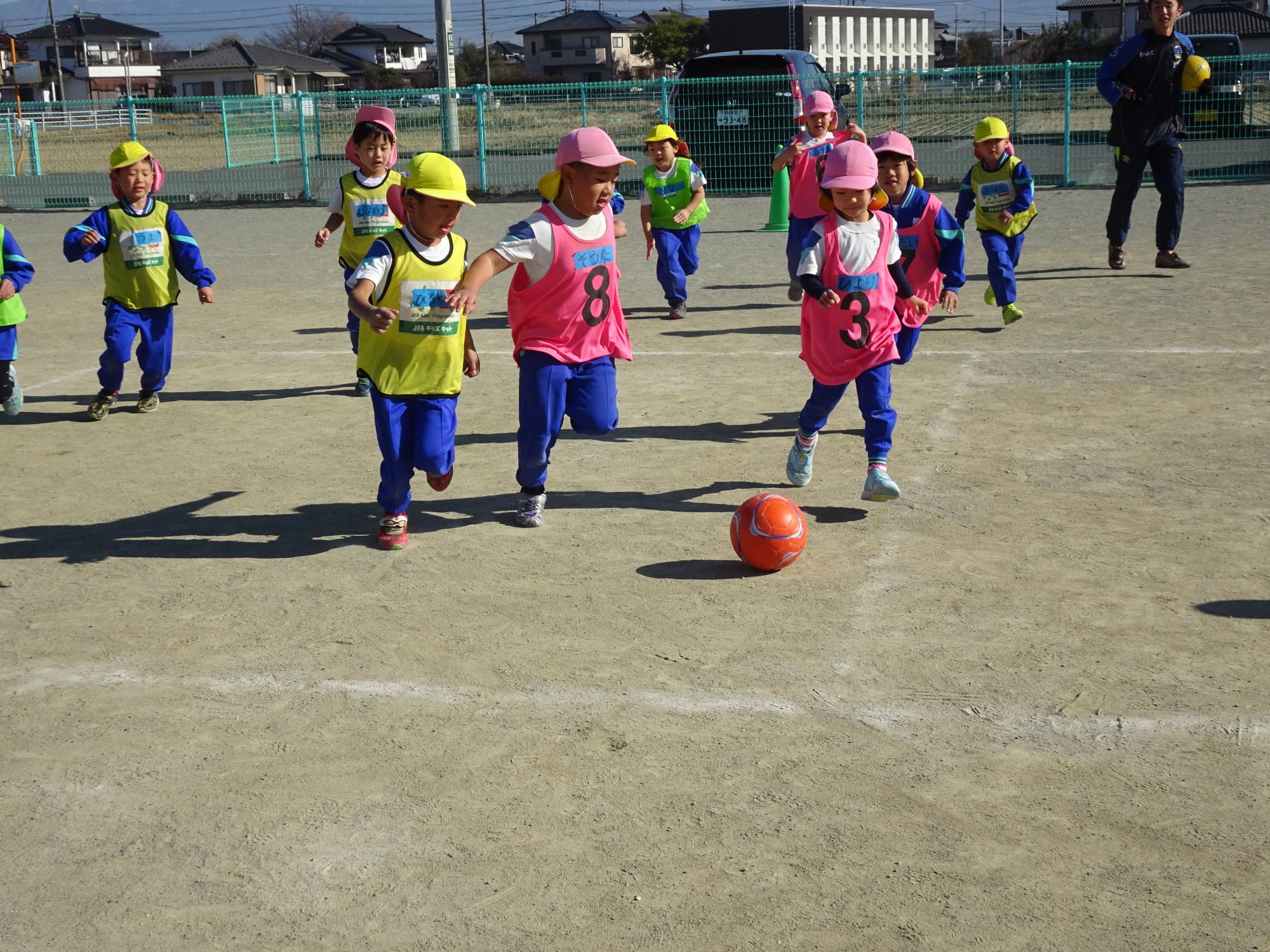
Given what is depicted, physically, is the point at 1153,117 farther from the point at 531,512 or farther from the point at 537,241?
the point at 531,512

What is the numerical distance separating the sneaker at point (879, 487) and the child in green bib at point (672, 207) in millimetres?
5932

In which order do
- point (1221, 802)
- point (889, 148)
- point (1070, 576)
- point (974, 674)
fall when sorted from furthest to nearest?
point (889, 148) < point (1070, 576) < point (974, 674) < point (1221, 802)

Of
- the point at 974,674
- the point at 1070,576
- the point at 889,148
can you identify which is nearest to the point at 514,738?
the point at 974,674

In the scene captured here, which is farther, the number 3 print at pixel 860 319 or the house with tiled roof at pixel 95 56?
the house with tiled roof at pixel 95 56

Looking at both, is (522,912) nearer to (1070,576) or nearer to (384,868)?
(384,868)

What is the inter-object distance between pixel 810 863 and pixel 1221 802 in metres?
1.22

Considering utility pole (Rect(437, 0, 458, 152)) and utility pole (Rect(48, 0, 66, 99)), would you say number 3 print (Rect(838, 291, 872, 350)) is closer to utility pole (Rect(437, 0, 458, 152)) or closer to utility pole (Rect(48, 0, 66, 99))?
utility pole (Rect(437, 0, 458, 152))

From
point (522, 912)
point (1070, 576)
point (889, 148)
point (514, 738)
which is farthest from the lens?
point (889, 148)

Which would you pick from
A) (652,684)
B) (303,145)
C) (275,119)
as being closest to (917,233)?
(652,684)

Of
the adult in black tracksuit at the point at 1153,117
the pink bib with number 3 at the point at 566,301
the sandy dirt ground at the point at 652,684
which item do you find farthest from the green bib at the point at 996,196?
the pink bib with number 3 at the point at 566,301

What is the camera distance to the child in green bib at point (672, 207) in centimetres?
1248

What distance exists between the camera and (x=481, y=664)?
5.13 metres

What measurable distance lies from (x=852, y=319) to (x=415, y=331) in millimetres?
2118

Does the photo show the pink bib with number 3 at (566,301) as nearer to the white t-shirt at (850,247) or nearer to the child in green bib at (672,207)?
the white t-shirt at (850,247)
